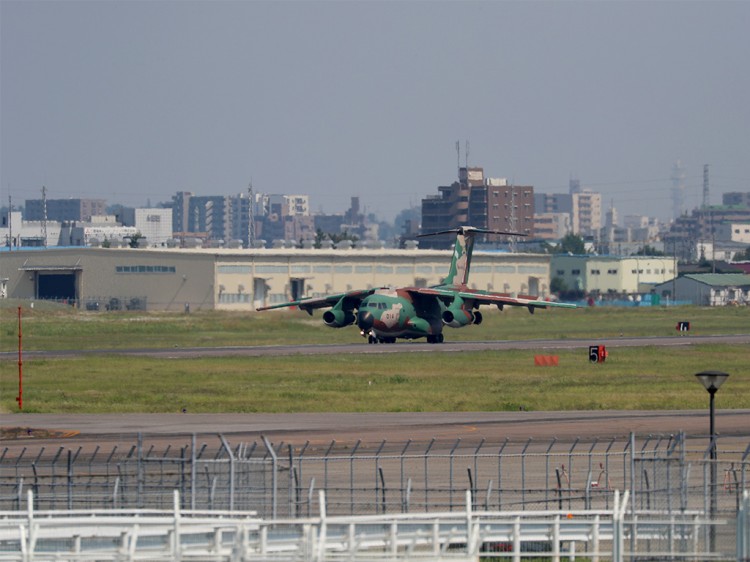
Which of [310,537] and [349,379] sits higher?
[310,537]

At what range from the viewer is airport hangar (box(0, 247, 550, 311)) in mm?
123062

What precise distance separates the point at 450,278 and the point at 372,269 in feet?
144

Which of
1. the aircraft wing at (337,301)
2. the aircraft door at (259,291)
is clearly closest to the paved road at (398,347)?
the aircraft wing at (337,301)

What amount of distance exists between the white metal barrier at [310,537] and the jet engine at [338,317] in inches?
2313

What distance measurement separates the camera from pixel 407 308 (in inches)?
3110

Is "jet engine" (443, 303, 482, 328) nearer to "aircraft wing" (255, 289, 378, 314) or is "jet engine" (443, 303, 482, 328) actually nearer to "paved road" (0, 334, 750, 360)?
"paved road" (0, 334, 750, 360)

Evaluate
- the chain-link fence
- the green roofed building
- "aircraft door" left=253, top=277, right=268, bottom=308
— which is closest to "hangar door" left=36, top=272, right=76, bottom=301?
"aircraft door" left=253, top=277, right=268, bottom=308

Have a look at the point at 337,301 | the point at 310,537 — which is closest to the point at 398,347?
the point at 337,301

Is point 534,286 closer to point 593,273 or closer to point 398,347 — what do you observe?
point 593,273

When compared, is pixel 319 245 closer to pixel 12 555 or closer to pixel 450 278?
pixel 450 278

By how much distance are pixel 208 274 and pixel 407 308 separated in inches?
1813

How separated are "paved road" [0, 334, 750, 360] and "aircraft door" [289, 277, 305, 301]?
1755 inches

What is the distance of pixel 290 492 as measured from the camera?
80.1 feet

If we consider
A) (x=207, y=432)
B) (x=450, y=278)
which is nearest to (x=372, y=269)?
(x=450, y=278)
